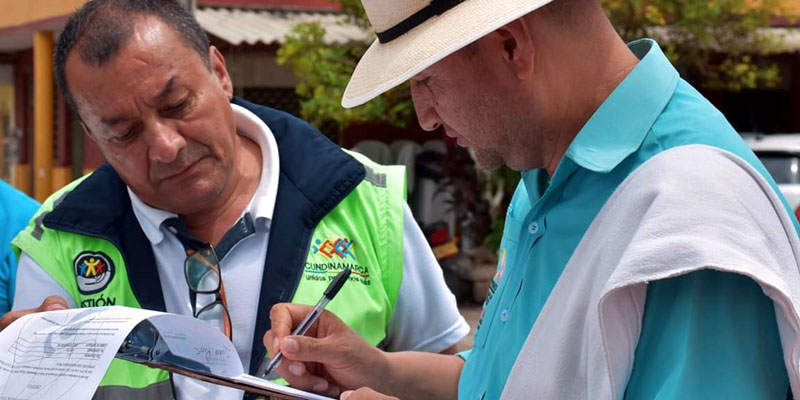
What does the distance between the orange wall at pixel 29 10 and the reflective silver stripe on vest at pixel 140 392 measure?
14.0 metres

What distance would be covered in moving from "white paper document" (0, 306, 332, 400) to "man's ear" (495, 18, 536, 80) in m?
0.75

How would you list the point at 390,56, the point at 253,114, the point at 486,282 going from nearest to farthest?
the point at 390,56, the point at 253,114, the point at 486,282

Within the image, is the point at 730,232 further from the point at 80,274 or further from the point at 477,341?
the point at 80,274

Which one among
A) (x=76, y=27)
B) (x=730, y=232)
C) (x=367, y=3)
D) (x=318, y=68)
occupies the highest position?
(x=76, y=27)

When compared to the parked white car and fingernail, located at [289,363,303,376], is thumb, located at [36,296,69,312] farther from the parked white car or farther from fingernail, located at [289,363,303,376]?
the parked white car

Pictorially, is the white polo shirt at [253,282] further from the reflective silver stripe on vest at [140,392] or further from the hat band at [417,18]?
the hat band at [417,18]

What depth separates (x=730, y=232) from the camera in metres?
1.36

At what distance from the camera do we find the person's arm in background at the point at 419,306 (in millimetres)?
2652

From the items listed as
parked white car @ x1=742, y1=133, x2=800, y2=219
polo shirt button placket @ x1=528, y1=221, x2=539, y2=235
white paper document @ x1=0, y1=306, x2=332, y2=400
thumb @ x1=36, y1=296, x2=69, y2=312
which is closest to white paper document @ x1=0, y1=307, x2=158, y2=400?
white paper document @ x1=0, y1=306, x2=332, y2=400

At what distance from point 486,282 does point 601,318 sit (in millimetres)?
9238

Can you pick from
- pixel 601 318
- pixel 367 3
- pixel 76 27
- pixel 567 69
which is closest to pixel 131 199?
pixel 76 27

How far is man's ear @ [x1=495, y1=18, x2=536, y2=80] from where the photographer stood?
1.60 m

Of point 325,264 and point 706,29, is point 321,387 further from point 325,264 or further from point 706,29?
point 706,29

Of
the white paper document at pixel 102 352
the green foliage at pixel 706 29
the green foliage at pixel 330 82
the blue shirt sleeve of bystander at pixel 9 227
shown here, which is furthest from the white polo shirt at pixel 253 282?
the green foliage at pixel 706 29
